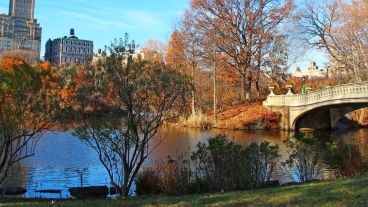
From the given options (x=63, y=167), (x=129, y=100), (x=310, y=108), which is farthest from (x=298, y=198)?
(x=310, y=108)

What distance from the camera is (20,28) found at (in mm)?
161375

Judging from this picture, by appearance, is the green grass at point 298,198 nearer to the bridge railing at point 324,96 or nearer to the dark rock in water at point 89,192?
the dark rock in water at point 89,192

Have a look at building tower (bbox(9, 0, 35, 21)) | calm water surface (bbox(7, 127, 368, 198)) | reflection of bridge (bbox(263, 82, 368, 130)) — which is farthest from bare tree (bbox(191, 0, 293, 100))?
building tower (bbox(9, 0, 35, 21))

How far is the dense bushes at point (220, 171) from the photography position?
31.1 ft

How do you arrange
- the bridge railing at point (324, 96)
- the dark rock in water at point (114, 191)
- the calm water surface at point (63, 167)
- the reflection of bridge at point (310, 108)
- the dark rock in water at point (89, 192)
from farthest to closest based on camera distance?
1. the reflection of bridge at point (310, 108)
2. the bridge railing at point (324, 96)
3. the calm water surface at point (63, 167)
4. the dark rock in water at point (114, 191)
5. the dark rock in water at point (89, 192)

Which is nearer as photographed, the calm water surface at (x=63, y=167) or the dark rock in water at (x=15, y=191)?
the dark rock in water at (x=15, y=191)

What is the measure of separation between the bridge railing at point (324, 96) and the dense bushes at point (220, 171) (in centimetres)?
1564

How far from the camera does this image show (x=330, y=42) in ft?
118

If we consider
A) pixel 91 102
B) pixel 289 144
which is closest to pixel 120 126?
pixel 91 102

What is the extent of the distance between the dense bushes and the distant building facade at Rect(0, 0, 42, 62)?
477 feet

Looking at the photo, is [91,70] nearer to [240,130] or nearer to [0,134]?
[0,134]

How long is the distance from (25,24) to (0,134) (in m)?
164

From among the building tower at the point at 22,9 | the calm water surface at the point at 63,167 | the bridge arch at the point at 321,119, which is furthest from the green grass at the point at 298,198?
the building tower at the point at 22,9

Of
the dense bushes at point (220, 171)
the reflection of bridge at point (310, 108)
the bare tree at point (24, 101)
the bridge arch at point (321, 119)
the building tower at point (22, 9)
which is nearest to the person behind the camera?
the bare tree at point (24, 101)
